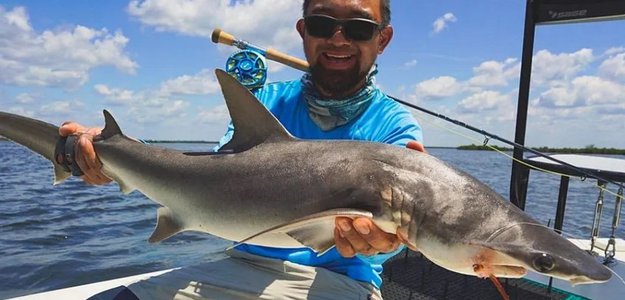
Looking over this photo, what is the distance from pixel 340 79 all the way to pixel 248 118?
0.78 m

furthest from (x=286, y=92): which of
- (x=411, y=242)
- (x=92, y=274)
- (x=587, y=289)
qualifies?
(x=92, y=274)

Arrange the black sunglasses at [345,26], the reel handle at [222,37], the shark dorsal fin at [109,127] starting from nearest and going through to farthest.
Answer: the black sunglasses at [345,26] < the shark dorsal fin at [109,127] < the reel handle at [222,37]

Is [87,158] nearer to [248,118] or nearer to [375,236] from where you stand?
[248,118]

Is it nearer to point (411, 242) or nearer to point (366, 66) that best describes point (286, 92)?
point (366, 66)

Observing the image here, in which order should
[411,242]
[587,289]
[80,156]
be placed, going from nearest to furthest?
1. [411,242]
2. [80,156]
3. [587,289]

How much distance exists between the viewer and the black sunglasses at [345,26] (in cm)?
304

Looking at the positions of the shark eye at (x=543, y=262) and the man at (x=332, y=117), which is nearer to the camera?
the shark eye at (x=543, y=262)

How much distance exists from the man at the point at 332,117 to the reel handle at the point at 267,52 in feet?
4.05

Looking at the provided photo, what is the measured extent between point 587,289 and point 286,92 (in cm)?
326

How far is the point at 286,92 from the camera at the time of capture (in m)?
3.47


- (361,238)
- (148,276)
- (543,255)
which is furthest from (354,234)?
(148,276)

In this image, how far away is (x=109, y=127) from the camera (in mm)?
3162

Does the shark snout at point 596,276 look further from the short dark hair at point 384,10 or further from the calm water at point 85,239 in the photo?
the short dark hair at point 384,10

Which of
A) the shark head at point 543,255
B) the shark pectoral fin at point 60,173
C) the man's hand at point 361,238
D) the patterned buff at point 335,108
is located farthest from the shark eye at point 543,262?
the shark pectoral fin at point 60,173
